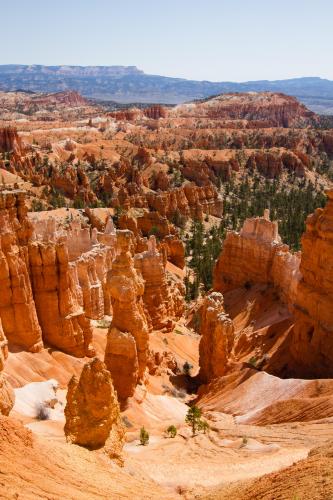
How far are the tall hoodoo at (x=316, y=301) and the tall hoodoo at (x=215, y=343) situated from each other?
3.14 meters

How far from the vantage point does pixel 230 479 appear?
14.2m

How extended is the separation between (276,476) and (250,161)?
358 feet

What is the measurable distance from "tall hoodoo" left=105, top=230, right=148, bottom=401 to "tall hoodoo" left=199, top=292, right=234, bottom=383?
4.40 metres

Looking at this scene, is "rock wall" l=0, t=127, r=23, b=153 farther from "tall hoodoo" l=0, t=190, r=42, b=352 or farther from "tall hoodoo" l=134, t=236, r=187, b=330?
"tall hoodoo" l=0, t=190, r=42, b=352

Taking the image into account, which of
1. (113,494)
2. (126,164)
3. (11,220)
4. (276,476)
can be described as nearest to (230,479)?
(276,476)

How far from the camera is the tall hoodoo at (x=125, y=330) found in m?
20.6

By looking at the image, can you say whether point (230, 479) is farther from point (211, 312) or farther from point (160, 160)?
point (160, 160)

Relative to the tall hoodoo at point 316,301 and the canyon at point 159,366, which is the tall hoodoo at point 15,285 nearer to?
the canyon at point 159,366

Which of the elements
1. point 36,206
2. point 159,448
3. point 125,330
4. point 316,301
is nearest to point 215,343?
point 316,301

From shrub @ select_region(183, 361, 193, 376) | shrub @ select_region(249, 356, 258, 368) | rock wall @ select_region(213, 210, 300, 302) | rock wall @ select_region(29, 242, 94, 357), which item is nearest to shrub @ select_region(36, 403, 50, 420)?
rock wall @ select_region(29, 242, 94, 357)

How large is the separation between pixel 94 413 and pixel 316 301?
1416 cm

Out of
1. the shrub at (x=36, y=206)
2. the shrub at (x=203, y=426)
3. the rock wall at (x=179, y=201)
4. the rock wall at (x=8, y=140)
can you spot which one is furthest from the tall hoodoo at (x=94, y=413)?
the rock wall at (x=8, y=140)

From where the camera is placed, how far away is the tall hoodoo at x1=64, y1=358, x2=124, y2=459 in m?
12.9

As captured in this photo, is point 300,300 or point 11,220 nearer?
point 11,220
